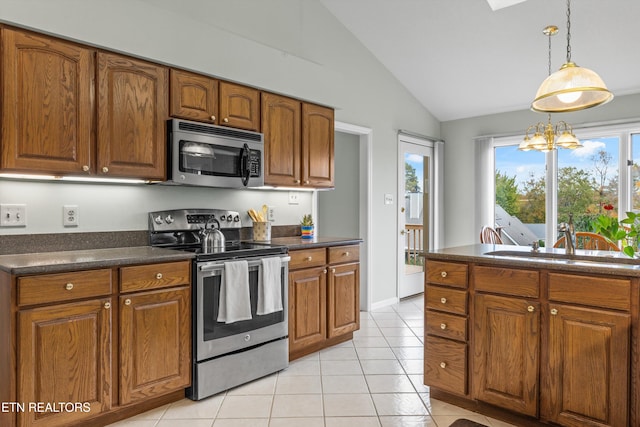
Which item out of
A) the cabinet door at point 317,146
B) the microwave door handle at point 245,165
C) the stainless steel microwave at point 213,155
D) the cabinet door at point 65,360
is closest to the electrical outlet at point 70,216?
the stainless steel microwave at point 213,155

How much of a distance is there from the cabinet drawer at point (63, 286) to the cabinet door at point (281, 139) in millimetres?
1564

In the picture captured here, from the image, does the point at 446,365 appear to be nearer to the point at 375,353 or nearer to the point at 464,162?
the point at 375,353

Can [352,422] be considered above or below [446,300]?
below

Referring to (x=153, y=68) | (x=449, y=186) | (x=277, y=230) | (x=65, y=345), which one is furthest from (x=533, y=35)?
(x=65, y=345)

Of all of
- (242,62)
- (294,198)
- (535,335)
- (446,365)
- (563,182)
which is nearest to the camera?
(535,335)

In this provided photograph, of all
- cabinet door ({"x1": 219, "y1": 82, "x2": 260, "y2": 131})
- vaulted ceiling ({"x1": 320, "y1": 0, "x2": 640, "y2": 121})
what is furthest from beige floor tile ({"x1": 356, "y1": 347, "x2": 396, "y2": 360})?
vaulted ceiling ({"x1": 320, "y1": 0, "x2": 640, "y2": 121})

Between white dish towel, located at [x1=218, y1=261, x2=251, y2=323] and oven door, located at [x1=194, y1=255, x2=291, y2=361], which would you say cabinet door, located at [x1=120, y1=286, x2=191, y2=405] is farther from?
white dish towel, located at [x1=218, y1=261, x2=251, y2=323]

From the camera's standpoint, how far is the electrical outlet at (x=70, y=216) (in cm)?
258

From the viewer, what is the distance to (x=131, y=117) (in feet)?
8.47

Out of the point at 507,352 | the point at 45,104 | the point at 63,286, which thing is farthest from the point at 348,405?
the point at 45,104

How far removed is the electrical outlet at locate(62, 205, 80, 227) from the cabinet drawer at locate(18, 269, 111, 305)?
0.64 meters

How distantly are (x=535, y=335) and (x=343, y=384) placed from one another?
4.26 feet

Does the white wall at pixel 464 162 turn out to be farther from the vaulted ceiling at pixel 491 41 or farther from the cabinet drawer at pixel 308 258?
the cabinet drawer at pixel 308 258

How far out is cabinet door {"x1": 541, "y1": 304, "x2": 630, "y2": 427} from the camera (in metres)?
1.92
